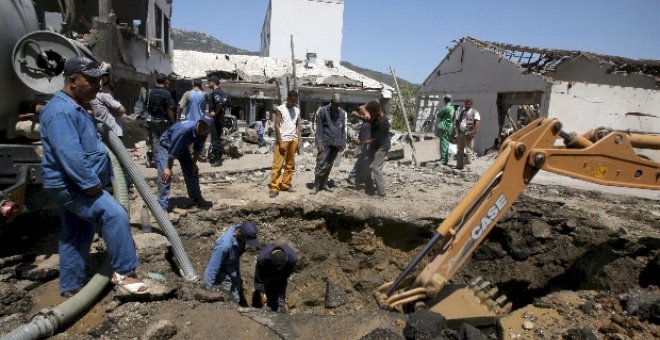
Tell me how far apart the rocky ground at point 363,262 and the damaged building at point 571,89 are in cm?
411

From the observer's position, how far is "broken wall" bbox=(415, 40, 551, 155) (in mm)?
12922

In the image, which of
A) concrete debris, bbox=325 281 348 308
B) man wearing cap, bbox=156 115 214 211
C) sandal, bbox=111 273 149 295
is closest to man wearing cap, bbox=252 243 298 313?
concrete debris, bbox=325 281 348 308

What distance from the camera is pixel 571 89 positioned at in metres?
11.9

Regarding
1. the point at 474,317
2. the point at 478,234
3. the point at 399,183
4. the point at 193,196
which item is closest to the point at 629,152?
the point at 478,234

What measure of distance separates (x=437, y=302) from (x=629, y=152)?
249 cm

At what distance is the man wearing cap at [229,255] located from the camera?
436 centimetres

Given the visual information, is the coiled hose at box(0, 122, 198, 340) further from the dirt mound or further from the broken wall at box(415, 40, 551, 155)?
the broken wall at box(415, 40, 551, 155)

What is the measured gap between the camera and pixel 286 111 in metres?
6.96

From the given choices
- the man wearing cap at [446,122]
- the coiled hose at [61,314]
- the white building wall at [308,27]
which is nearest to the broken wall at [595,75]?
the man wearing cap at [446,122]

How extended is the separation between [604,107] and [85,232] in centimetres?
1352

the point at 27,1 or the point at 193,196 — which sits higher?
the point at 27,1

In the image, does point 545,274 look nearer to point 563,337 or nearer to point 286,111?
point 563,337

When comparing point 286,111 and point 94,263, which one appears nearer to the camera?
point 94,263

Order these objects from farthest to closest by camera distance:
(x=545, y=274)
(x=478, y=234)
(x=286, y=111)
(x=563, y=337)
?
(x=286, y=111) < (x=545, y=274) < (x=563, y=337) < (x=478, y=234)
